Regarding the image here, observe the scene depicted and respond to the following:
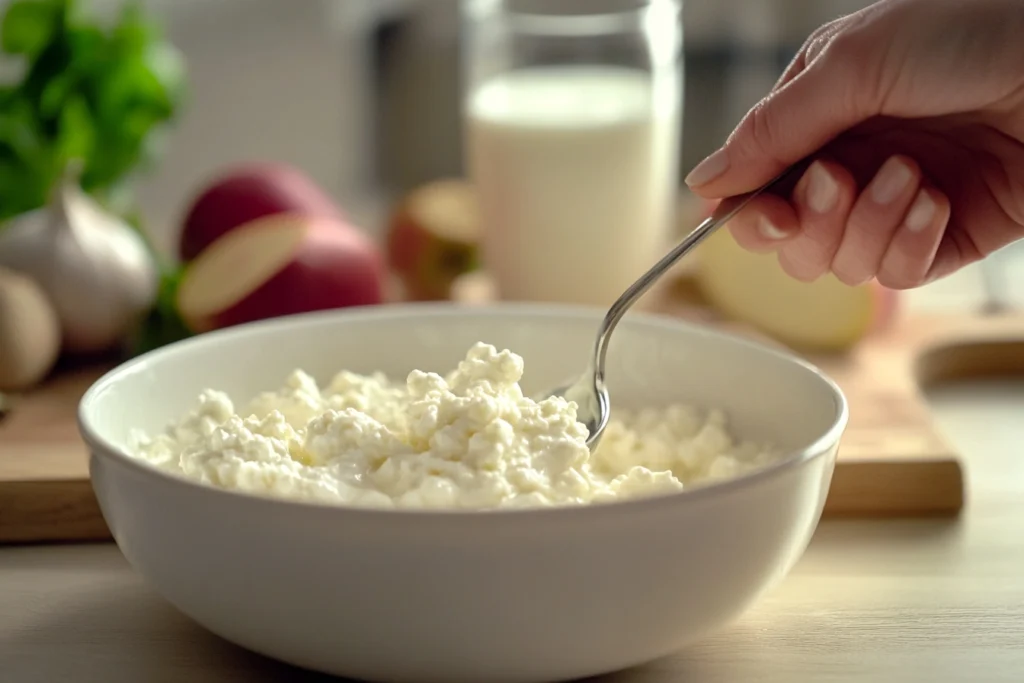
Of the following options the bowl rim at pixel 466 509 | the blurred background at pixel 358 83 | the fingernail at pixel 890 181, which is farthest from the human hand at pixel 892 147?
the blurred background at pixel 358 83

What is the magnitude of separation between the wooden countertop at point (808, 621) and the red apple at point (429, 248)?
2.70ft

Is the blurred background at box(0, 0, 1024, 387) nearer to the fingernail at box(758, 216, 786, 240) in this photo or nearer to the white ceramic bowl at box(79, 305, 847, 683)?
the fingernail at box(758, 216, 786, 240)

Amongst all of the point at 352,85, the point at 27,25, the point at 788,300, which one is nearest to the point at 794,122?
the point at 788,300

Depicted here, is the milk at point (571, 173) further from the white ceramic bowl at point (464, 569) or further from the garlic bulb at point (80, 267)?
the white ceramic bowl at point (464, 569)

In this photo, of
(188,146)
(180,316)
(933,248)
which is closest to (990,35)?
(933,248)

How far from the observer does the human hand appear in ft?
2.86

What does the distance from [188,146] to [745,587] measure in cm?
249

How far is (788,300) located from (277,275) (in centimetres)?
64

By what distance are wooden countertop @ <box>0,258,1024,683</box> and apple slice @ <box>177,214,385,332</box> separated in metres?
0.48

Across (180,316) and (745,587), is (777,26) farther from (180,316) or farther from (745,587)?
(745,587)

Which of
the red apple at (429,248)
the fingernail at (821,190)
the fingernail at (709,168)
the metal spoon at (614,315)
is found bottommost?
the red apple at (429,248)

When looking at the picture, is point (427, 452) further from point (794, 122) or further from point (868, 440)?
point (868, 440)

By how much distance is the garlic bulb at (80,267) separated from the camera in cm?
143

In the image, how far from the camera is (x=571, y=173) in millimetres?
1583
